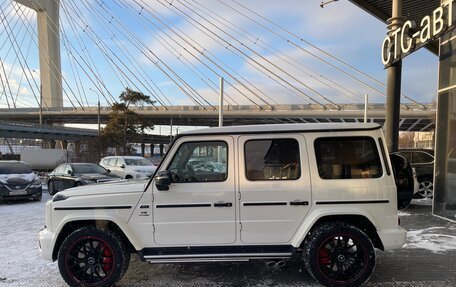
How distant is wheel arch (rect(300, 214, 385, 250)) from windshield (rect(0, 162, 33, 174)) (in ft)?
38.6

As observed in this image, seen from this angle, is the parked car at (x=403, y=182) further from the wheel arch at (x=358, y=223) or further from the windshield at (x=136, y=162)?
the windshield at (x=136, y=162)

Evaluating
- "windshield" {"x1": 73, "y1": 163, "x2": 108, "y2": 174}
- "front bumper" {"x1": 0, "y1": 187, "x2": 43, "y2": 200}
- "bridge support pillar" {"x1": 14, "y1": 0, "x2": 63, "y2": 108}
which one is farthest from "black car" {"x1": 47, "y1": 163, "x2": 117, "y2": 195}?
"bridge support pillar" {"x1": 14, "y1": 0, "x2": 63, "y2": 108}

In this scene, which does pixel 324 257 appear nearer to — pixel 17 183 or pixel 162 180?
pixel 162 180

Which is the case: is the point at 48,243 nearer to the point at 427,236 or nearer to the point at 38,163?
the point at 427,236

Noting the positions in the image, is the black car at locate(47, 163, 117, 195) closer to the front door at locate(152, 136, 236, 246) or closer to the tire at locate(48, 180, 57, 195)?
the tire at locate(48, 180, 57, 195)

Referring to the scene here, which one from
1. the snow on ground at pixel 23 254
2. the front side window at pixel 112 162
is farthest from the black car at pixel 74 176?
the snow on ground at pixel 23 254

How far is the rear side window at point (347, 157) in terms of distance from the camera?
15.6 feet

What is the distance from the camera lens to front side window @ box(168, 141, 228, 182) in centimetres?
477

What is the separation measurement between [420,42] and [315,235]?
24.5 ft

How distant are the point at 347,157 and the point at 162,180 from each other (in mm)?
2230

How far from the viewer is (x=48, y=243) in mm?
4801

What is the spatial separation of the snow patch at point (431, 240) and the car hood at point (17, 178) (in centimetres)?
1139

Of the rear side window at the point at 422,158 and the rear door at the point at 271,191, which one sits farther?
→ the rear side window at the point at 422,158

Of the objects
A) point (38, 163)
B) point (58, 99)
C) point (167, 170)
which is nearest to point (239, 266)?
point (167, 170)
